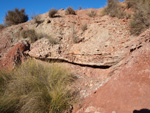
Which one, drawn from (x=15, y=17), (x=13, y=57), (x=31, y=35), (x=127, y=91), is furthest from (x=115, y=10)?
(x=15, y=17)

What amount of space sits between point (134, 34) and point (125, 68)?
2269mm

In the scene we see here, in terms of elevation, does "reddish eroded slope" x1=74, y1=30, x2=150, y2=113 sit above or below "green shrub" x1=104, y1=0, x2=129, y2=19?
below

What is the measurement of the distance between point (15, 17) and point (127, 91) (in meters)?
10.3

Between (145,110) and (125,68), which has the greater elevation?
(125,68)

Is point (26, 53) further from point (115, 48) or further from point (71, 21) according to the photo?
point (115, 48)

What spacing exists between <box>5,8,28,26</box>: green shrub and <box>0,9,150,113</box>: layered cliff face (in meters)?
2.89

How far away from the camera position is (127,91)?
1.92 meters

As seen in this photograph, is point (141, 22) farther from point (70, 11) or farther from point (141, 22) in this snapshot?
point (70, 11)

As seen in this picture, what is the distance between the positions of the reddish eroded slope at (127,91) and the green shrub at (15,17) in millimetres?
9441

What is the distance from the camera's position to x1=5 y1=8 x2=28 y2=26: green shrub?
28.1ft

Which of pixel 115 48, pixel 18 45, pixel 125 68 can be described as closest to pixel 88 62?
pixel 115 48

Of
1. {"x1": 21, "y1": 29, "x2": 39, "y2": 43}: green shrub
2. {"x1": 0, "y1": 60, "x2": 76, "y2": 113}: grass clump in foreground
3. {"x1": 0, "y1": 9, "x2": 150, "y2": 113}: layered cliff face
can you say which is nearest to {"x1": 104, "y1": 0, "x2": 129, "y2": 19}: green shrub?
{"x1": 0, "y1": 9, "x2": 150, "y2": 113}: layered cliff face

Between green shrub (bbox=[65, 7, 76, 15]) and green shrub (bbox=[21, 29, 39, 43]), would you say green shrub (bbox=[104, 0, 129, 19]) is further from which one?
green shrub (bbox=[21, 29, 39, 43])

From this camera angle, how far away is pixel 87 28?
5.30 meters
